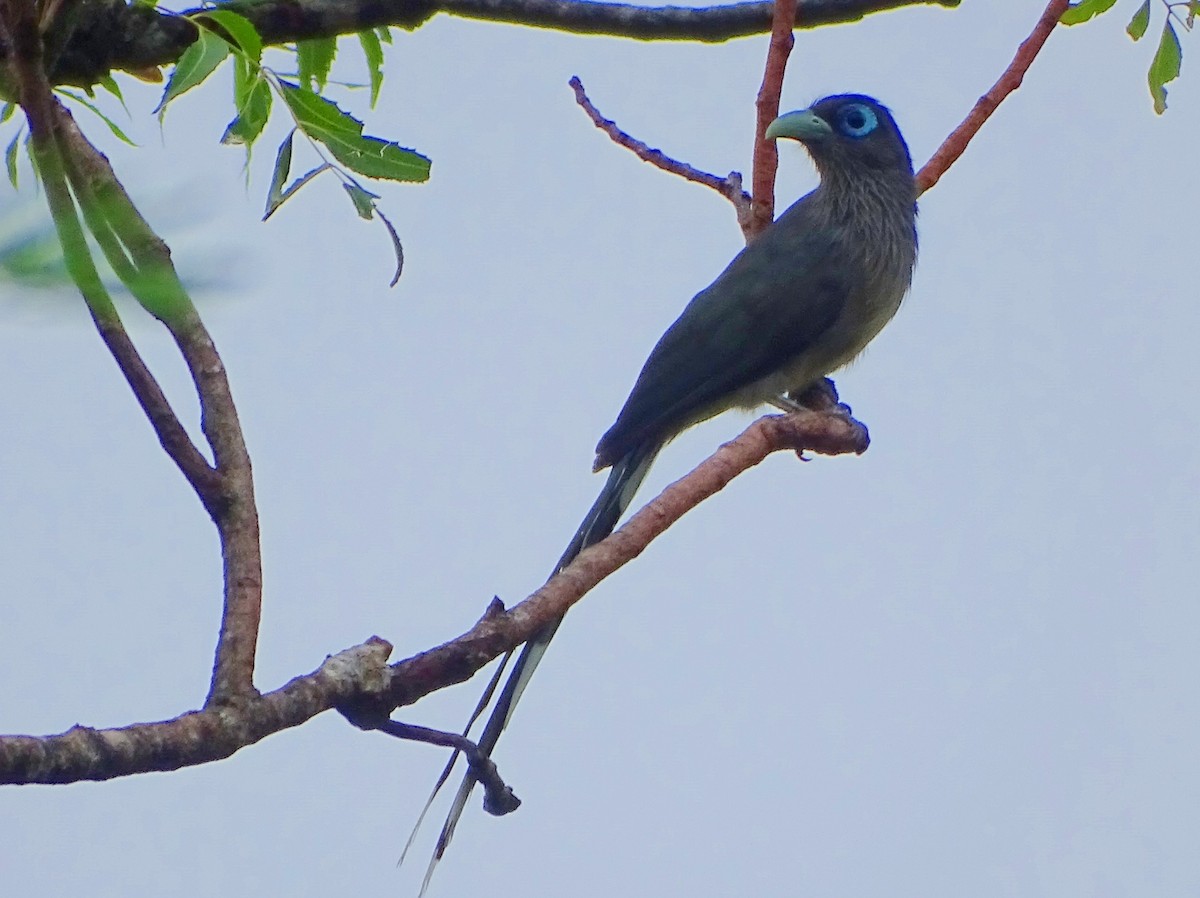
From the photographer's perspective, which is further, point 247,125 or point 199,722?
point 247,125

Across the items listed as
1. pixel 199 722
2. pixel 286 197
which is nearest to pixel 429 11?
pixel 286 197

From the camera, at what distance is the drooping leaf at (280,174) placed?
98.9 inches

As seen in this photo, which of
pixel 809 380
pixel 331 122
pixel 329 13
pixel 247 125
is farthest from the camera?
pixel 809 380

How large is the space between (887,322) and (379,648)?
4.10m

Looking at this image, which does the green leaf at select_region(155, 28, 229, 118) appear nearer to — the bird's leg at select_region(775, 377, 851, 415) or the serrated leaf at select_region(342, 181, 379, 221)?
the serrated leaf at select_region(342, 181, 379, 221)

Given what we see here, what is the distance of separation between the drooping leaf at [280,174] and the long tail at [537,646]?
0.87 meters

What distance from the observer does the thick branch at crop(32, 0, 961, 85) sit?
11.0 feet

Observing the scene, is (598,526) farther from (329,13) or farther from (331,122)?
(331,122)

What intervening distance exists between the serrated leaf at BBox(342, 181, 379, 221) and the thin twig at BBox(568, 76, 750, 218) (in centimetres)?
181

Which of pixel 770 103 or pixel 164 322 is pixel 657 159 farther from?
pixel 164 322

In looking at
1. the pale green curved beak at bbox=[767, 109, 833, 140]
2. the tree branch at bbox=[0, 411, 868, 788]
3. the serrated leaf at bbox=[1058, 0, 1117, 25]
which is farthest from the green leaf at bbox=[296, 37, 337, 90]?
the pale green curved beak at bbox=[767, 109, 833, 140]

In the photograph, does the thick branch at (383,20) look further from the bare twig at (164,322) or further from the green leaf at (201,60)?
the bare twig at (164,322)

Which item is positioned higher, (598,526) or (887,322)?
(887,322)

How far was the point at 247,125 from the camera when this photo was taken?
2.41 metres
